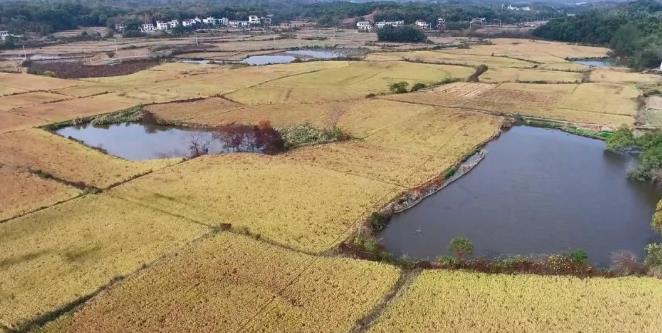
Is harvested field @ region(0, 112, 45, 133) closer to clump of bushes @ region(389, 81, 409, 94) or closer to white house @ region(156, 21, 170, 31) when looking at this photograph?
clump of bushes @ region(389, 81, 409, 94)

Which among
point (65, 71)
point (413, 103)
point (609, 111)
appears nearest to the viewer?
point (609, 111)

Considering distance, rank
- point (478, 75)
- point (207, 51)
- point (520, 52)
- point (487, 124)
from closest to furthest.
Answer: point (487, 124)
point (478, 75)
point (520, 52)
point (207, 51)

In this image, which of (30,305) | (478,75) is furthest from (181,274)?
(478,75)

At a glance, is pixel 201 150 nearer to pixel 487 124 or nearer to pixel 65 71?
pixel 487 124

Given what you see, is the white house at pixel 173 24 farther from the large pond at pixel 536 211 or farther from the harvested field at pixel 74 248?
the harvested field at pixel 74 248

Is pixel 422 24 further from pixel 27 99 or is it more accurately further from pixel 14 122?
pixel 14 122

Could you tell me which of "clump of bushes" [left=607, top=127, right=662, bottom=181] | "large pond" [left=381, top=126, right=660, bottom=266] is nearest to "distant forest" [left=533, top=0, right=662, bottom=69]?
"clump of bushes" [left=607, top=127, right=662, bottom=181]
